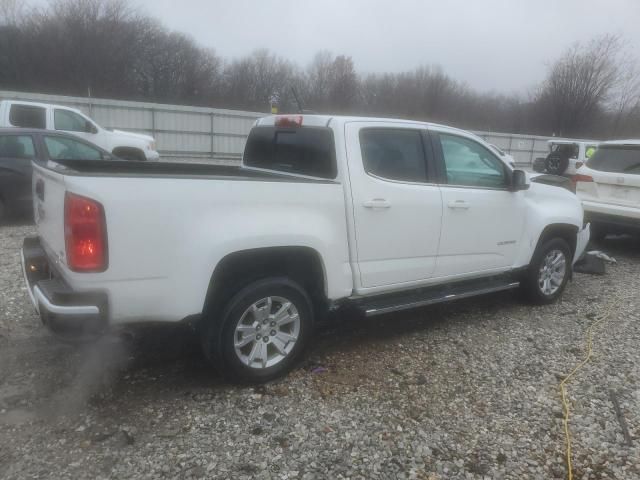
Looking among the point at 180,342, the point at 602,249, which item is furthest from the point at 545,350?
the point at 602,249

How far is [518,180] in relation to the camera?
4723mm

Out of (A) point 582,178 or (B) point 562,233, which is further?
(A) point 582,178

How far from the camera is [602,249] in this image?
8469 millimetres

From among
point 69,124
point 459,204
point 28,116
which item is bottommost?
point 459,204

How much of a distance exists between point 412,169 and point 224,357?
2.08m

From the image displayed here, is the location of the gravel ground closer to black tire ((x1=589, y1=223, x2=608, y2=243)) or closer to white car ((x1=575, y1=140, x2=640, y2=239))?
white car ((x1=575, y1=140, x2=640, y2=239))

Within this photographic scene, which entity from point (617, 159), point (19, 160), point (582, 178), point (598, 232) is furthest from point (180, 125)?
point (617, 159)

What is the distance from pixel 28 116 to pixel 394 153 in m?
10.5

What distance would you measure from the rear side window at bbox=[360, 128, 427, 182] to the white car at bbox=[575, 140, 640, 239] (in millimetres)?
4739

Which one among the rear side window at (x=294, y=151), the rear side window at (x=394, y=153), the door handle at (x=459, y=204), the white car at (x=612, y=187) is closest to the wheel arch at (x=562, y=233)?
the door handle at (x=459, y=204)

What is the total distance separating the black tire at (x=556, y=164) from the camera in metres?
15.6

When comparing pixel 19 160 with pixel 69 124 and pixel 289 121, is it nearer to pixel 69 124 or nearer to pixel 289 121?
pixel 69 124

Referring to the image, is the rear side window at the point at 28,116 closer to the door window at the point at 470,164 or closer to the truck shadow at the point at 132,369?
the truck shadow at the point at 132,369

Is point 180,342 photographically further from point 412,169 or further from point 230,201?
point 412,169
